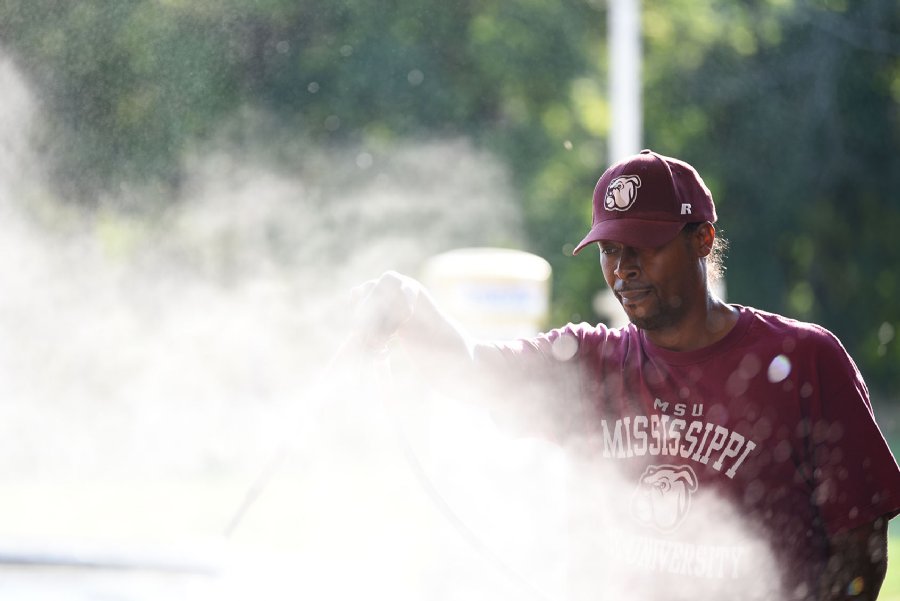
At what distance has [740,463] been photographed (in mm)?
2154

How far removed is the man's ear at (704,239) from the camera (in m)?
2.29

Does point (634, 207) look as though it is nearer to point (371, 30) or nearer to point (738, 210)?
point (371, 30)

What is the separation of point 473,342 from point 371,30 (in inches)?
402

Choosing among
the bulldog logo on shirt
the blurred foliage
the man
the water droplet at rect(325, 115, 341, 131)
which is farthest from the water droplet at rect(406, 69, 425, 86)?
the bulldog logo on shirt

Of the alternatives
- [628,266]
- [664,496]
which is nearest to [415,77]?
[628,266]

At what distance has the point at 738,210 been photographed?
14.1m

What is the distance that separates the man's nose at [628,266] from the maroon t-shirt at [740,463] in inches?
6.2

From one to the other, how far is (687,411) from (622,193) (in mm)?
423

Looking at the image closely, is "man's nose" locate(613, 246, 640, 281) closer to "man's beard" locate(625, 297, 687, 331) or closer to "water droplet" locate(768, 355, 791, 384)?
"man's beard" locate(625, 297, 687, 331)

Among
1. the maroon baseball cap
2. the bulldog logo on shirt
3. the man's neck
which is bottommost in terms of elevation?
the bulldog logo on shirt

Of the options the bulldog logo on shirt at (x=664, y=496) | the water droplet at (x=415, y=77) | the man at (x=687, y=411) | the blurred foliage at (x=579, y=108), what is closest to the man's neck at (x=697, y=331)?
the man at (x=687, y=411)

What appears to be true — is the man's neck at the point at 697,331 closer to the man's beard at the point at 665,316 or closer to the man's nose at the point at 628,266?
the man's beard at the point at 665,316

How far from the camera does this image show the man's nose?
224 cm

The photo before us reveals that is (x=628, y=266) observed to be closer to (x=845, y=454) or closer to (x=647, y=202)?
(x=647, y=202)
